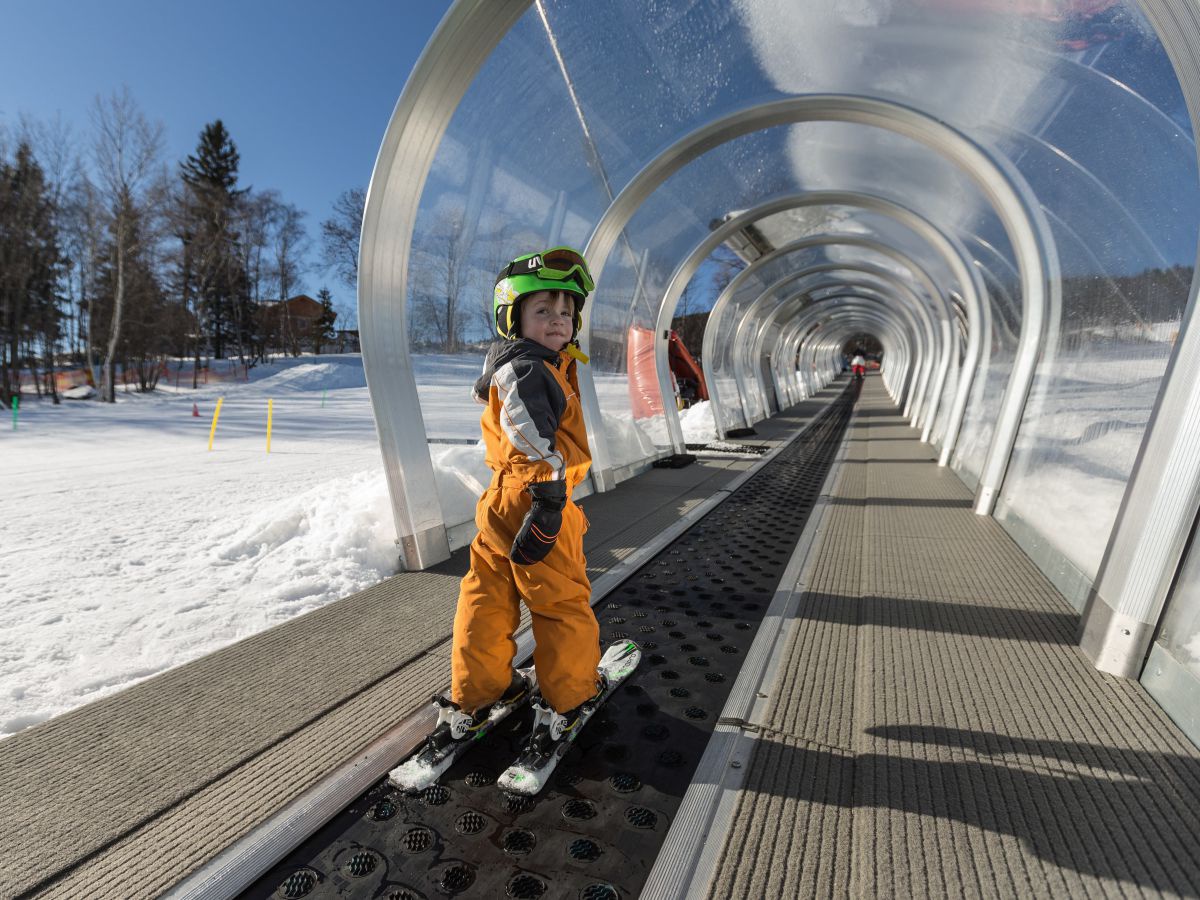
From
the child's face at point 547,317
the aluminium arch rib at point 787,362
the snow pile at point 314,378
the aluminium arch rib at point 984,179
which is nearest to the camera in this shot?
the child's face at point 547,317

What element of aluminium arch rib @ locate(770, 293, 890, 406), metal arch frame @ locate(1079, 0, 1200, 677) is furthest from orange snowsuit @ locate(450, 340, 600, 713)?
aluminium arch rib @ locate(770, 293, 890, 406)

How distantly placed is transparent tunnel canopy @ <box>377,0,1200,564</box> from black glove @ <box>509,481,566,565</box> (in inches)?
117

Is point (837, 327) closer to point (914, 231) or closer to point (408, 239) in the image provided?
point (914, 231)

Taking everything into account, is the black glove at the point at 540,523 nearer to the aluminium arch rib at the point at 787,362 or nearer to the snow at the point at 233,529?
the snow at the point at 233,529

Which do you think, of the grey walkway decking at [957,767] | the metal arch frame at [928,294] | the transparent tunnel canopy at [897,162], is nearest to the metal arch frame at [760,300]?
the metal arch frame at [928,294]

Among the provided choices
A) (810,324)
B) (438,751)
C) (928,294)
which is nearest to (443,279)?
(438,751)

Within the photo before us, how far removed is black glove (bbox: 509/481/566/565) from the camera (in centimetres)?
204

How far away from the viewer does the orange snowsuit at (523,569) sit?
2.11m

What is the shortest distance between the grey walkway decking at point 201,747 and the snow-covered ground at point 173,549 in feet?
0.95

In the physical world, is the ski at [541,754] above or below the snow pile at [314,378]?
above

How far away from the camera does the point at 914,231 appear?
965cm

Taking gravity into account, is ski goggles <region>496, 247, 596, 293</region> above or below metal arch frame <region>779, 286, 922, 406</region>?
below

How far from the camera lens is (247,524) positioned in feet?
16.4

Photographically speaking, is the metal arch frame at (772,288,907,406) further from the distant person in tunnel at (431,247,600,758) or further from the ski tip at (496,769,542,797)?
the ski tip at (496,769,542,797)
